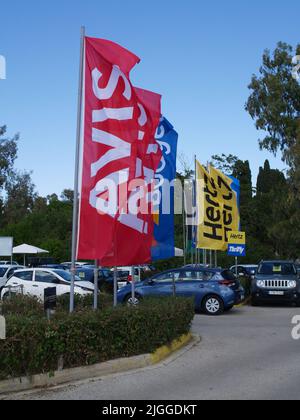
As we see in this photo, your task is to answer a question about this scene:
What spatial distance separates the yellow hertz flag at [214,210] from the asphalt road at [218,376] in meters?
6.09

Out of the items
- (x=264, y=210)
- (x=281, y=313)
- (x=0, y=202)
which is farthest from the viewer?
(x=0, y=202)

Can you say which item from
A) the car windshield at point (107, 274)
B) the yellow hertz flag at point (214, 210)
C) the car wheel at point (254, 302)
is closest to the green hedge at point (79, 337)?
the yellow hertz flag at point (214, 210)

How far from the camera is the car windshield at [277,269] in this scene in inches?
819

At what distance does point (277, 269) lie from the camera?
68.7ft

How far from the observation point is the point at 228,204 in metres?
20.0

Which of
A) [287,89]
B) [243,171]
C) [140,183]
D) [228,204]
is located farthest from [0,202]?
[140,183]

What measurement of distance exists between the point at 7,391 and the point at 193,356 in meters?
3.89

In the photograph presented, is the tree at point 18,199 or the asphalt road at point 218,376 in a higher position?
the tree at point 18,199

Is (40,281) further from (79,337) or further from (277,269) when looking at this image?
(79,337)

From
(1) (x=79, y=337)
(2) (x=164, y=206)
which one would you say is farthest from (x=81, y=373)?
(2) (x=164, y=206)

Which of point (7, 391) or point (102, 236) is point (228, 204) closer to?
point (102, 236)

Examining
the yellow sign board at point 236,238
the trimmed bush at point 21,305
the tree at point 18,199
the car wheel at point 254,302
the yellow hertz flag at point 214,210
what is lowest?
the car wheel at point 254,302

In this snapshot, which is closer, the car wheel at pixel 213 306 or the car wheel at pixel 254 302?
the car wheel at pixel 213 306

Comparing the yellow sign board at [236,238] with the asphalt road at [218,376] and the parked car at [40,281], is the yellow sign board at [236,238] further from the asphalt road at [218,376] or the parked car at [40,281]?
the asphalt road at [218,376]
